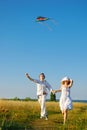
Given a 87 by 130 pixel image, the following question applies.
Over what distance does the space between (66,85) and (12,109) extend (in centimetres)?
645

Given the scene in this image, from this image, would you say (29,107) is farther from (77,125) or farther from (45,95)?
(77,125)

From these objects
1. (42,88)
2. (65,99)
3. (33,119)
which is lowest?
(33,119)

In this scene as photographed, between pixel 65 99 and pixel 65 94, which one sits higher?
pixel 65 94

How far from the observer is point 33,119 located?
2045 cm

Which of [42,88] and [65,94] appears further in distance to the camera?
[42,88]

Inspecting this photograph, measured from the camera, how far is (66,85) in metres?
18.0

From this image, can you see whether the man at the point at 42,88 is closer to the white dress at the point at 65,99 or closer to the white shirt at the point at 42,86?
the white shirt at the point at 42,86

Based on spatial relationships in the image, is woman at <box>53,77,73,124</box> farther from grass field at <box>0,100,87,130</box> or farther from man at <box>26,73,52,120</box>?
man at <box>26,73,52,120</box>

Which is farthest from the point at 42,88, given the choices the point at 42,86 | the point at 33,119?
the point at 33,119

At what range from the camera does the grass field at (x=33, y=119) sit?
15.3m

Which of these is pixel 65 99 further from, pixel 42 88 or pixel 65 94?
pixel 42 88

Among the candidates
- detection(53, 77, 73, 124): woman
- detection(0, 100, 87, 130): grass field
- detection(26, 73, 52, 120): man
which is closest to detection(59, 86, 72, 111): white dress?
detection(53, 77, 73, 124): woman

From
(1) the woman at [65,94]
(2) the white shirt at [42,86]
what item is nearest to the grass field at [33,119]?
(1) the woman at [65,94]

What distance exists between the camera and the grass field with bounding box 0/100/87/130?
50.2 feet
